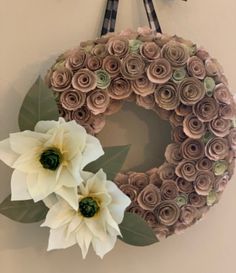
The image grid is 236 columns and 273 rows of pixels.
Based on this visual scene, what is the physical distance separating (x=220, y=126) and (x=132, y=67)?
23 cm

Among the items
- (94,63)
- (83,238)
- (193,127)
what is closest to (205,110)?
A: (193,127)

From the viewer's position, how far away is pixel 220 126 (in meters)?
1.06

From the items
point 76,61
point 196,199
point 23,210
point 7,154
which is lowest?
point 23,210

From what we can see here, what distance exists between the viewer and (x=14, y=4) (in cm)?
113

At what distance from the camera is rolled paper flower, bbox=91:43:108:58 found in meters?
1.05

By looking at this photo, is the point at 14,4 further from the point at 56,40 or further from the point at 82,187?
the point at 82,187

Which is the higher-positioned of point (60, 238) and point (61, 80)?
point (61, 80)

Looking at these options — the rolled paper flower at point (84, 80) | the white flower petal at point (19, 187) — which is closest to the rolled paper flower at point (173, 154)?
the rolled paper flower at point (84, 80)

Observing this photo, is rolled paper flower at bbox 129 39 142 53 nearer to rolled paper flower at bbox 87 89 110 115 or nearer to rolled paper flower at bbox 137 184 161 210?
rolled paper flower at bbox 87 89 110 115

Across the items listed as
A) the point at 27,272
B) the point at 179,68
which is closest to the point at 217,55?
the point at 179,68

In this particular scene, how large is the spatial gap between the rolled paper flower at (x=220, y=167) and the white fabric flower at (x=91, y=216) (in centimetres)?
22

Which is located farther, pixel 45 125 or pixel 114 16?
pixel 114 16

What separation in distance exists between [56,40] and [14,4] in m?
0.12

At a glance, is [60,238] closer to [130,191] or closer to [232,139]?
[130,191]
